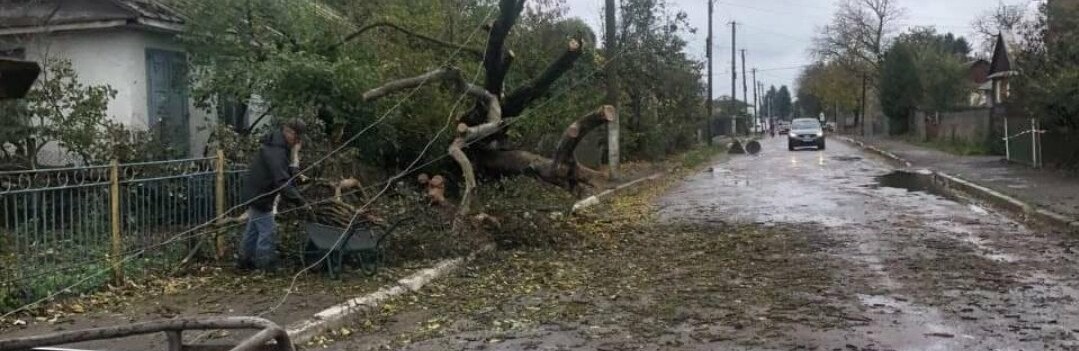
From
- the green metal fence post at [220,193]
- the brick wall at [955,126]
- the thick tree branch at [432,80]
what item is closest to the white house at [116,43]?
the thick tree branch at [432,80]

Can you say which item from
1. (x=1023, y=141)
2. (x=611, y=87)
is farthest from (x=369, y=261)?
(x=1023, y=141)

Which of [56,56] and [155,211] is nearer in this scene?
[155,211]

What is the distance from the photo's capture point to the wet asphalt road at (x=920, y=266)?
21.7ft

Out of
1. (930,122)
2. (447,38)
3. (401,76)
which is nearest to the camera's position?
(401,76)

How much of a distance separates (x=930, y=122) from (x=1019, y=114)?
24.5 meters

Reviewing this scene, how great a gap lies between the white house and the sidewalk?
41.6ft

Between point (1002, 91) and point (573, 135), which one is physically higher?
point (1002, 91)

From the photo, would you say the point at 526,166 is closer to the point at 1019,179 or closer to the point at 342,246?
the point at 342,246

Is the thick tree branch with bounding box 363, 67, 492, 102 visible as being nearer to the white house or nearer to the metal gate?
the white house

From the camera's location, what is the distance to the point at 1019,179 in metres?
19.8

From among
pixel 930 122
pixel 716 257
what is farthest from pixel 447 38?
pixel 930 122

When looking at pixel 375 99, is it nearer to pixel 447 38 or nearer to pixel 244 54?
pixel 244 54

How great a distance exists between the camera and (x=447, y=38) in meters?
16.4

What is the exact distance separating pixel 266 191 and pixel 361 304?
6.09ft
